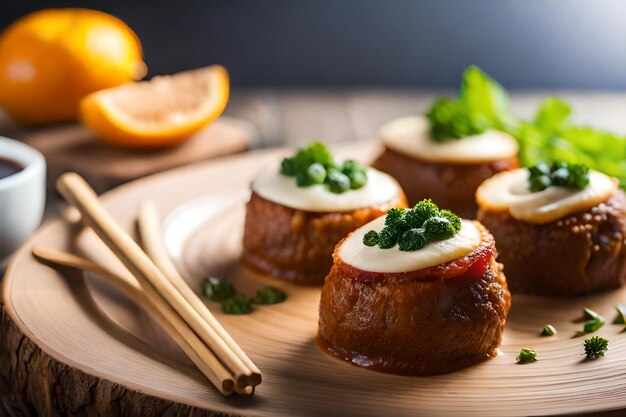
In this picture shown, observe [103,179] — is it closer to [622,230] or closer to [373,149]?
[373,149]

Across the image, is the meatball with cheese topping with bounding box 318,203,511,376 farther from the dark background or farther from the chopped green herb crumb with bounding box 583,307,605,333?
the dark background

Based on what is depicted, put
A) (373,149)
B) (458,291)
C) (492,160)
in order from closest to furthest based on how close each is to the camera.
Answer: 1. (458,291)
2. (492,160)
3. (373,149)

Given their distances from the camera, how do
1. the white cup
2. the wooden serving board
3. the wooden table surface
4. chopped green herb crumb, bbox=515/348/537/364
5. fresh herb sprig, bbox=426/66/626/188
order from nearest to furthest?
chopped green herb crumb, bbox=515/348/537/364 < the white cup < fresh herb sprig, bbox=426/66/626/188 < the wooden serving board < the wooden table surface

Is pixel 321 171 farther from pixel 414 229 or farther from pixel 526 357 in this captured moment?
pixel 526 357

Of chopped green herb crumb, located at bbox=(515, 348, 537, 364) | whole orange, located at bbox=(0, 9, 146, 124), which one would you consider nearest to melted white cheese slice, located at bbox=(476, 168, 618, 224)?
chopped green herb crumb, located at bbox=(515, 348, 537, 364)

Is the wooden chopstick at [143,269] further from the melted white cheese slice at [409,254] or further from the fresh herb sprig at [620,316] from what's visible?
the fresh herb sprig at [620,316]

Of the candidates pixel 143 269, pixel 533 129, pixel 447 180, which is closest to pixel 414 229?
pixel 143 269

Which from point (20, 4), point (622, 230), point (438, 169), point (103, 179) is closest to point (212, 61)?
point (20, 4)
